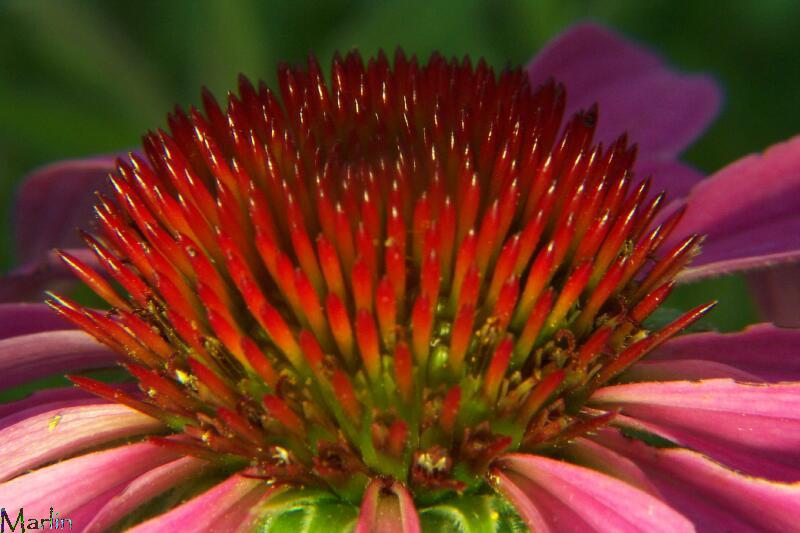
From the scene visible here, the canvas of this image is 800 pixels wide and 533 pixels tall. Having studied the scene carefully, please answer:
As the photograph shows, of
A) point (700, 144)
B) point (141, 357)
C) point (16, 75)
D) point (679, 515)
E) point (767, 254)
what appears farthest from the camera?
point (16, 75)

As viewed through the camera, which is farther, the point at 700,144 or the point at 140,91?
the point at 140,91

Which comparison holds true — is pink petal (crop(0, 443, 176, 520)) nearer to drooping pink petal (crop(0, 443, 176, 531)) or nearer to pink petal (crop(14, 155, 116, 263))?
drooping pink petal (crop(0, 443, 176, 531))

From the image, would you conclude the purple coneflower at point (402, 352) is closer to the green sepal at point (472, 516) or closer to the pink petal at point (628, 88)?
the green sepal at point (472, 516)

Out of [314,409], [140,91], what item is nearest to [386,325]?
[314,409]

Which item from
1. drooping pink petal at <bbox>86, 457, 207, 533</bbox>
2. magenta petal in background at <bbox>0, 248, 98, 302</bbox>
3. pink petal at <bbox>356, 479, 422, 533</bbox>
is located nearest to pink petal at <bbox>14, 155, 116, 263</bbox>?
magenta petal in background at <bbox>0, 248, 98, 302</bbox>

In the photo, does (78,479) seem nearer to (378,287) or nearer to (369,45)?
(378,287)

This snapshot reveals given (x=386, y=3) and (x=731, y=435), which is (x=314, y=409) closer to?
(x=731, y=435)
